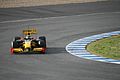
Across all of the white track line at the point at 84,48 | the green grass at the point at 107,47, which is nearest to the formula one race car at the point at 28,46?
the white track line at the point at 84,48

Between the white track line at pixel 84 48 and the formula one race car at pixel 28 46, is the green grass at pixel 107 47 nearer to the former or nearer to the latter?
the white track line at pixel 84 48

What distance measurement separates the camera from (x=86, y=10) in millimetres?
42031

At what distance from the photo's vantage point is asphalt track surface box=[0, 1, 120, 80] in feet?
65.7

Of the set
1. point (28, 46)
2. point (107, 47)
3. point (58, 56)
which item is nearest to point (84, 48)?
point (107, 47)

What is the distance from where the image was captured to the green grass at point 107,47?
2416cm

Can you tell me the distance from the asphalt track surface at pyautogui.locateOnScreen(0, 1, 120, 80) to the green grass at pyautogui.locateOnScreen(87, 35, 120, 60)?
1.52 m

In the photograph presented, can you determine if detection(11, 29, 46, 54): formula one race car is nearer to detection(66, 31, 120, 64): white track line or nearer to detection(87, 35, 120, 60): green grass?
detection(66, 31, 120, 64): white track line

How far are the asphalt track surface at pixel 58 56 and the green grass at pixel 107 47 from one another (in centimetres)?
152

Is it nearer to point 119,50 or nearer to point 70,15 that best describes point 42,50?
point 119,50

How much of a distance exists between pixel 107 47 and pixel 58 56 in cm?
339

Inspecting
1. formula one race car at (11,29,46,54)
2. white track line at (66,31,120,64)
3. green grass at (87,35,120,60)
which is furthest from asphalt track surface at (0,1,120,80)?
green grass at (87,35,120,60)

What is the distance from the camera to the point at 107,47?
2603cm

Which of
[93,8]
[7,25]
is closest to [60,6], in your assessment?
[93,8]

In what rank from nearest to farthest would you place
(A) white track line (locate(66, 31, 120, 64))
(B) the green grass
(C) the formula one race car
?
1. (A) white track line (locate(66, 31, 120, 64))
2. (B) the green grass
3. (C) the formula one race car
